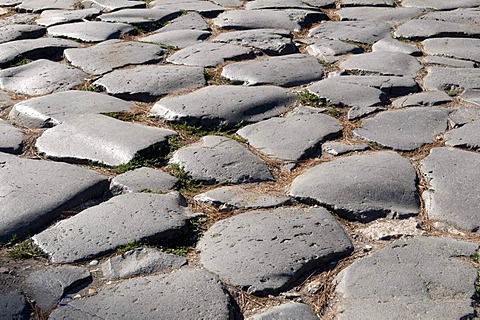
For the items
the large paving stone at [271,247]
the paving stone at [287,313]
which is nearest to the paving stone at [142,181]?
the large paving stone at [271,247]

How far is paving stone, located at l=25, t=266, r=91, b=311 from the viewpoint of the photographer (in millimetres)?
2080

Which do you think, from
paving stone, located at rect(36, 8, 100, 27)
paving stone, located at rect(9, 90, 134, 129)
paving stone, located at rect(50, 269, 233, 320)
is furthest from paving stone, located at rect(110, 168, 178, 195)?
paving stone, located at rect(36, 8, 100, 27)

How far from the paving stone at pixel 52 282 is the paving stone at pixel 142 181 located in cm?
52

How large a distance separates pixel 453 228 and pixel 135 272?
3.46 feet

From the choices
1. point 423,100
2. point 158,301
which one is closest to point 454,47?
point 423,100

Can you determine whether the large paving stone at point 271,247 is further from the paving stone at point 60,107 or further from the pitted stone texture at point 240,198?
the paving stone at point 60,107

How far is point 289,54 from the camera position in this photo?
4.20 meters

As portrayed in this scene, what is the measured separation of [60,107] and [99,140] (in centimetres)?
48

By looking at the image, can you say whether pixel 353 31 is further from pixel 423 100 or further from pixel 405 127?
pixel 405 127

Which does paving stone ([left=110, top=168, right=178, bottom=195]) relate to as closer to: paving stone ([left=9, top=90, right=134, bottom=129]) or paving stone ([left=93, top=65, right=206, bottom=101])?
paving stone ([left=9, top=90, right=134, bottom=129])

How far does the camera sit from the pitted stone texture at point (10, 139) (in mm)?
3030

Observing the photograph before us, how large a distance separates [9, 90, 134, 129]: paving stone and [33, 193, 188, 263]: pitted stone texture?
87cm

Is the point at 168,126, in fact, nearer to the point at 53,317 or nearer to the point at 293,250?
the point at 293,250

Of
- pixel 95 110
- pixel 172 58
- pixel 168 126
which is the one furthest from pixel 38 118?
pixel 172 58
